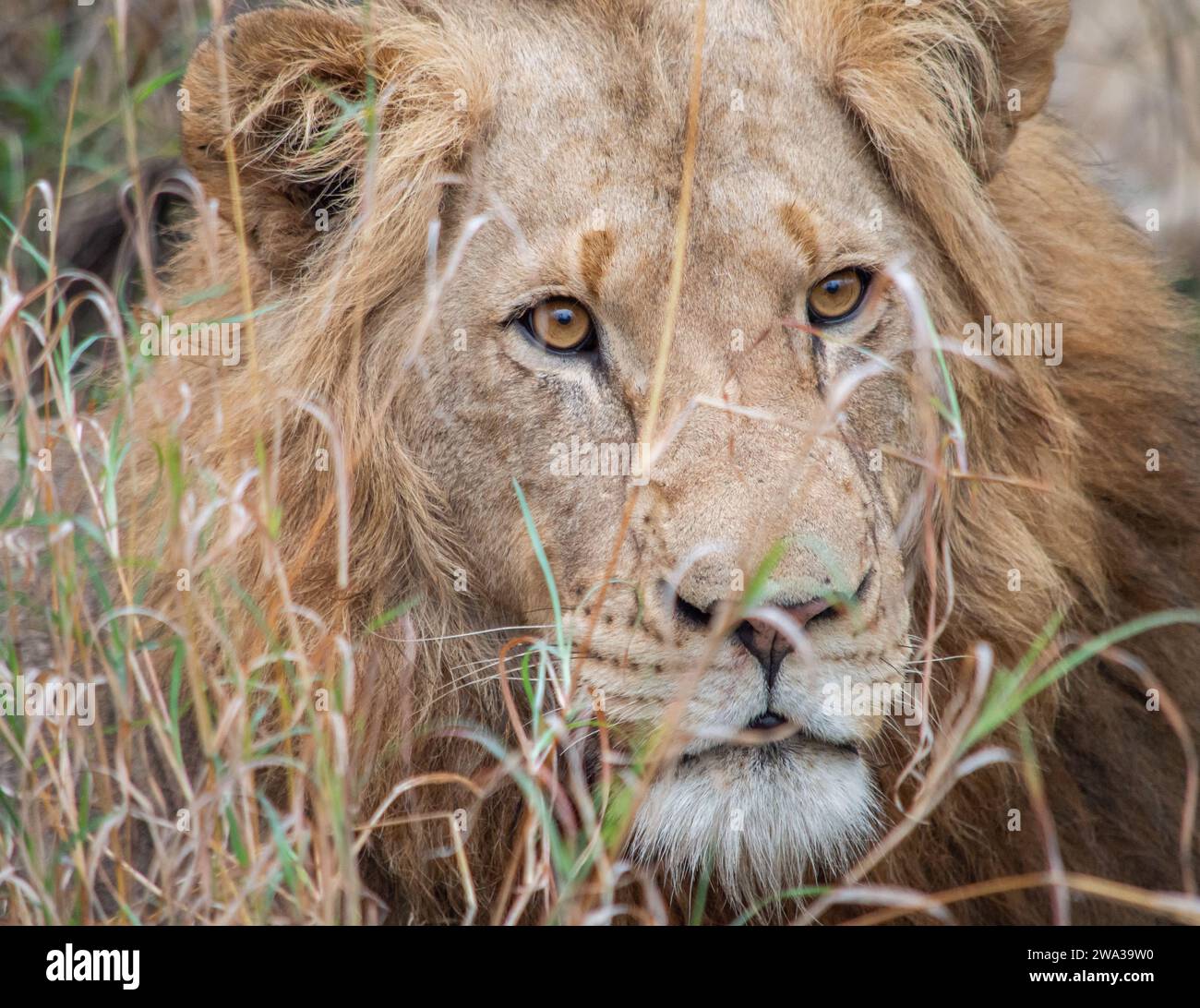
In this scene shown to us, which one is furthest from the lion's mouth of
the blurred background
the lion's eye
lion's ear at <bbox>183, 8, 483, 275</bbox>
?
the blurred background

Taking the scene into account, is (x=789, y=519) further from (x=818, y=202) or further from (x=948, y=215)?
(x=948, y=215)

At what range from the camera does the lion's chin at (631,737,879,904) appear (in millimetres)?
2764

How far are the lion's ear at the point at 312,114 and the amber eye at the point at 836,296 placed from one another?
79 cm

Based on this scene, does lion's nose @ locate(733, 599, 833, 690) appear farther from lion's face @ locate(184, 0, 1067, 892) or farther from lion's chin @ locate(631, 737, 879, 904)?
lion's chin @ locate(631, 737, 879, 904)

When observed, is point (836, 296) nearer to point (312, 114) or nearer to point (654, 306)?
point (654, 306)

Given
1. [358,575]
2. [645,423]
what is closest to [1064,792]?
[645,423]

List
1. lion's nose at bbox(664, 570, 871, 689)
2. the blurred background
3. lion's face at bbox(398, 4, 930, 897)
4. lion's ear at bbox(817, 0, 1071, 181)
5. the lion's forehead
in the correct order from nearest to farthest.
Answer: lion's nose at bbox(664, 570, 871, 689) < lion's face at bbox(398, 4, 930, 897) < the lion's forehead < lion's ear at bbox(817, 0, 1071, 181) < the blurred background

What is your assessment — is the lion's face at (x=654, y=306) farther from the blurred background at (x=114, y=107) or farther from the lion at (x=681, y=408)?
the blurred background at (x=114, y=107)

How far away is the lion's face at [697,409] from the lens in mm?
2730

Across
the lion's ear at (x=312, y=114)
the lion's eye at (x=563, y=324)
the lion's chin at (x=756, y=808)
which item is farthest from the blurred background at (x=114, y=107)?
the lion's chin at (x=756, y=808)

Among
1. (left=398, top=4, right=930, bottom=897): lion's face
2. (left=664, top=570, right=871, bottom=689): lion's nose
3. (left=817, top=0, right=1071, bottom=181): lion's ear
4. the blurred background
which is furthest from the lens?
the blurred background

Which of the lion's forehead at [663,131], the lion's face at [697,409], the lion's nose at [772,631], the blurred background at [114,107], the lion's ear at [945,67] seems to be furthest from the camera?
the blurred background at [114,107]

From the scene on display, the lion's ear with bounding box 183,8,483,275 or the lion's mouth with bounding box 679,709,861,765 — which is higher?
the lion's ear with bounding box 183,8,483,275

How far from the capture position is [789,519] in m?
2.72
